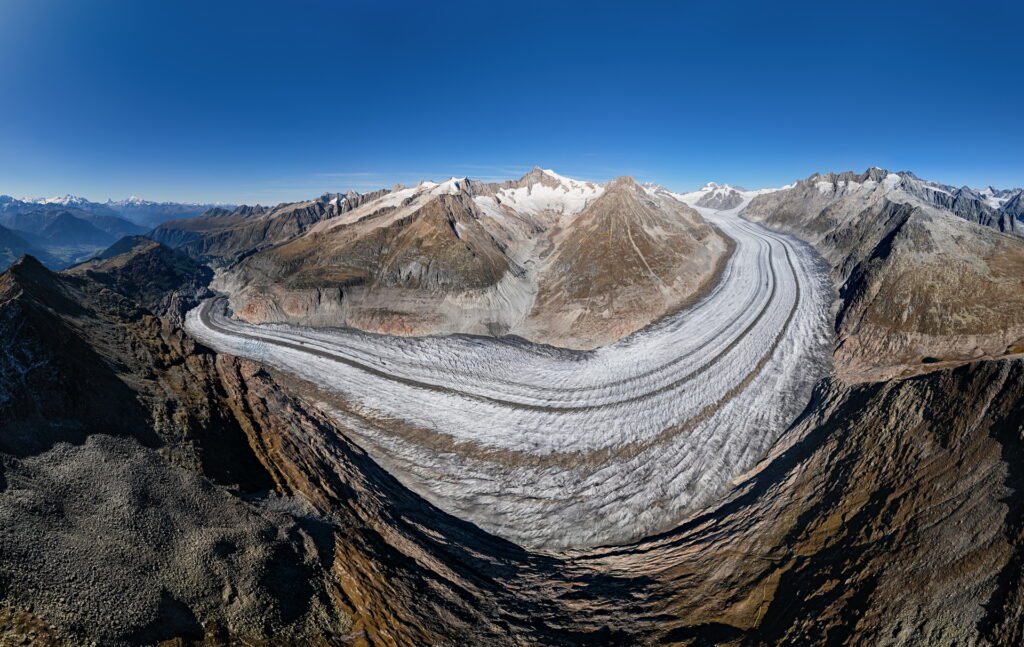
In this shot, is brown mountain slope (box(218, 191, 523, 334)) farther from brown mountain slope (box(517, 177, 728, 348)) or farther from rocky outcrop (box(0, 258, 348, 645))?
rocky outcrop (box(0, 258, 348, 645))

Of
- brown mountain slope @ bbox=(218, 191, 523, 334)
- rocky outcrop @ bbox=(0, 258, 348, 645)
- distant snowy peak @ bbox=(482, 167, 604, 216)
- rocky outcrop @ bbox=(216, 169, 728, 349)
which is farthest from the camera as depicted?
distant snowy peak @ bbox=(482, 167, 604, 216)

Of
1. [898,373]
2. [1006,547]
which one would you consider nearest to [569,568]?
[1006,547]

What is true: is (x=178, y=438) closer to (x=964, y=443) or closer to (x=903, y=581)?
(x=903, y=581)

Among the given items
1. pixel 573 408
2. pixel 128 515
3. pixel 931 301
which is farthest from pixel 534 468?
pixel 931 301

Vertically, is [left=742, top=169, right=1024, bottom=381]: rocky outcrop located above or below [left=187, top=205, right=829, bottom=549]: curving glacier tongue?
above

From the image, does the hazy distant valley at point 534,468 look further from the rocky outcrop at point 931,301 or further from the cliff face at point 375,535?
the rocky outcrop at point 931,301

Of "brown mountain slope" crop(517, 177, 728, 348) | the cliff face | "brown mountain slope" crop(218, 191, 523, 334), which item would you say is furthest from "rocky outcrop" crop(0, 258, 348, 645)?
"brown mountain slope" crop(517, 177, 728, 348)

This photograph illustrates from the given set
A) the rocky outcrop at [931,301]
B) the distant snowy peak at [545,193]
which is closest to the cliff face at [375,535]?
the rocky outcrop at [931,301]

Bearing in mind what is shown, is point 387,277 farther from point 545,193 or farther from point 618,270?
point 545,193
